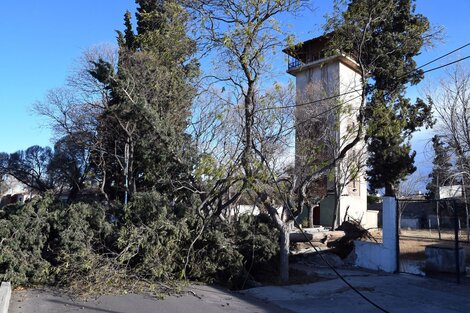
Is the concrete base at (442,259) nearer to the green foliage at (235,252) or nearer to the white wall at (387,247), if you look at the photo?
the white wall at (387,247)

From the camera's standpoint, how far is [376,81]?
17.7m

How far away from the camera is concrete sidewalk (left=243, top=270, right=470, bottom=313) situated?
8695 mm

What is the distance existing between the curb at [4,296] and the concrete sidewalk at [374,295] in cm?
A: 494

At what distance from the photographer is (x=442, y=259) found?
13180mm

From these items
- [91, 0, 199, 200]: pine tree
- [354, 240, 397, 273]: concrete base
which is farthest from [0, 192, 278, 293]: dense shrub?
[354, 240, 397, 273]: concrete base

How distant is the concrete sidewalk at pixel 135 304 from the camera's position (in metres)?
8.16

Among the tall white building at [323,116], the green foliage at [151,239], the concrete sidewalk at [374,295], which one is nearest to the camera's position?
the concrete sidewalk at [374,295]

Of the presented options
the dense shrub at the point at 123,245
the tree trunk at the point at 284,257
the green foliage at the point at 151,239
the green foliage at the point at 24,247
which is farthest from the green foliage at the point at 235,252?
the green foliage at the point at 24,247

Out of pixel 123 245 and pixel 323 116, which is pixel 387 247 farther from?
pixel 323 116

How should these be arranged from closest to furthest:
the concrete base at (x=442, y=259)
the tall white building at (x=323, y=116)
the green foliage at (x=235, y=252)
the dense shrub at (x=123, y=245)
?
the dense shrub at (x=123, y=245), the green foliage at (x=235, y=252), the concrete base at (x=442, y=259), the tall white building at (x=323, y=116)

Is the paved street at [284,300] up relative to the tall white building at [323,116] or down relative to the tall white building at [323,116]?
down

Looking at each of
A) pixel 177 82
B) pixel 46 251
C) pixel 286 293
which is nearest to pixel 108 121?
pixel 177 82

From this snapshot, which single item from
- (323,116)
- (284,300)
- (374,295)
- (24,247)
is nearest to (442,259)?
(374,295)

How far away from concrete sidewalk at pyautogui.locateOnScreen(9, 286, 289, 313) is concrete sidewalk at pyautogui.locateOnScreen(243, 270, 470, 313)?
67 cm
